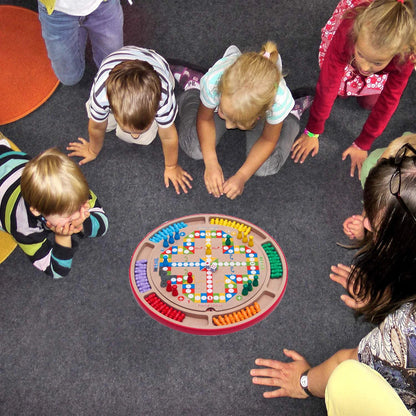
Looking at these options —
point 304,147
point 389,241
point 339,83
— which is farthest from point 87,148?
point 389,241

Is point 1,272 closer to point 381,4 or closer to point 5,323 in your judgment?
point 5,323

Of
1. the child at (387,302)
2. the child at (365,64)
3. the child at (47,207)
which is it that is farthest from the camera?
the child at (365,64)

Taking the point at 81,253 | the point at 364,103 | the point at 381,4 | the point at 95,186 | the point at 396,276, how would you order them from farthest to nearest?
the point at 364,103, the point at 95,186, the point at 81,253, the point at 381,4, the point at 396,276

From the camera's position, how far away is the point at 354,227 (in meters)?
1.53

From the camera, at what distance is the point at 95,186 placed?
1.68m

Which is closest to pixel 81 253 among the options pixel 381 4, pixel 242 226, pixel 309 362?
pixel 242 226

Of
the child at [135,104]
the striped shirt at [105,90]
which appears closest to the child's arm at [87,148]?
the child at [135,104]

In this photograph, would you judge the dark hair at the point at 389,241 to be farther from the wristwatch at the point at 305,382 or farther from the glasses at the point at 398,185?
the wristwatch at the point at 305,382

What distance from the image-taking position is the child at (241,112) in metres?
1.33

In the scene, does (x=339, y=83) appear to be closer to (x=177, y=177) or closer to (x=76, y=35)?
(x=177, y=177)

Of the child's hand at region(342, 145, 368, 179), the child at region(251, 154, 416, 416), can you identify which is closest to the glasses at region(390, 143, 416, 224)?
the child at region(251, 154, 416, 416)

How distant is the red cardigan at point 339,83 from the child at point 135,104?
1.65 feet

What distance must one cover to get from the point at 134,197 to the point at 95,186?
0.15 m

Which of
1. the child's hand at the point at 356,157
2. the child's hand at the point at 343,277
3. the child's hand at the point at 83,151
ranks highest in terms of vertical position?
the child's hand at the point at 356,157
